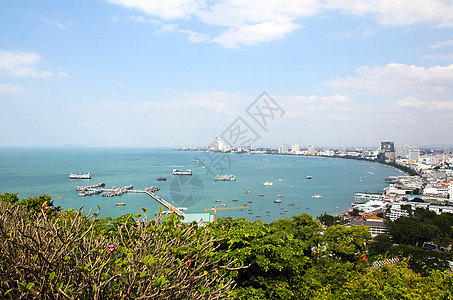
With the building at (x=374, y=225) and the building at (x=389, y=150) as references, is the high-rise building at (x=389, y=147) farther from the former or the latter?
the building at (x=374, y=225)

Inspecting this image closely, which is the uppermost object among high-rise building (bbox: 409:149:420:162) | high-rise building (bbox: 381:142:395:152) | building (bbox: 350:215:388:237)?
high-rise building (bbox: 381:142:395:152)

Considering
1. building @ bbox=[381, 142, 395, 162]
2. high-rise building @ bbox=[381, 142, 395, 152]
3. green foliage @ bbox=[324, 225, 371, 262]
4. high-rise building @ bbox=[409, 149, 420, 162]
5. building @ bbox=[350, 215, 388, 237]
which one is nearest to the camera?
green foliage @ bbox=[324, 225, 371, 262]

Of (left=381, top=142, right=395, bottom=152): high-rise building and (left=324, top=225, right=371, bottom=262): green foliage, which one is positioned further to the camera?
(left=381, top=142, right=395, bottom=152): high-rise building

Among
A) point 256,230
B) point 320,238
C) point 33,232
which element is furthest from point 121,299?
point 320,238

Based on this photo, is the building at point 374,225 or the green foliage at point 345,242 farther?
the building at point 374,225

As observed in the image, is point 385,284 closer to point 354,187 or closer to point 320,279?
point 320,279

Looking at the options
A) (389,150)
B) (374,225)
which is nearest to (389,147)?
(389,150)

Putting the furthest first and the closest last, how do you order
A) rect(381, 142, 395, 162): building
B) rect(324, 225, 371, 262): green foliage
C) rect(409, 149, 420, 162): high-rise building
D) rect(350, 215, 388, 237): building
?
rect(381, 142, 395, 162): building, rect(409, 149, 420, 162): high-rise building, rect(350, 215, 388, 237): building, rect(324, 225, 371, 262): green foliage

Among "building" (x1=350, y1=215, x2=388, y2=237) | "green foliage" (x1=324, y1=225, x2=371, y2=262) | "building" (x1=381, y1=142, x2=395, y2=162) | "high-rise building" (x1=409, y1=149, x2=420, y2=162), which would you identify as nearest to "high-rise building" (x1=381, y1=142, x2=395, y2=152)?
"building" (x1=381, y1=142, x2=395, y2=162)

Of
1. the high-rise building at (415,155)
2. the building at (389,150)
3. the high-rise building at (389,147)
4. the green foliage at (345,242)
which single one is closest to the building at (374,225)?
the green foliage at (345,242)

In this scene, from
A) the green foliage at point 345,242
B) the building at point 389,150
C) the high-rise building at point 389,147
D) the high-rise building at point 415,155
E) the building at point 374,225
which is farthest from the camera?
the high-rise building at point 389,147

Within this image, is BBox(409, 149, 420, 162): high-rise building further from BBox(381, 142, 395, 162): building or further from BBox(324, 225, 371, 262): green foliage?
BBox(324, 225, 371, 262): green foliage
